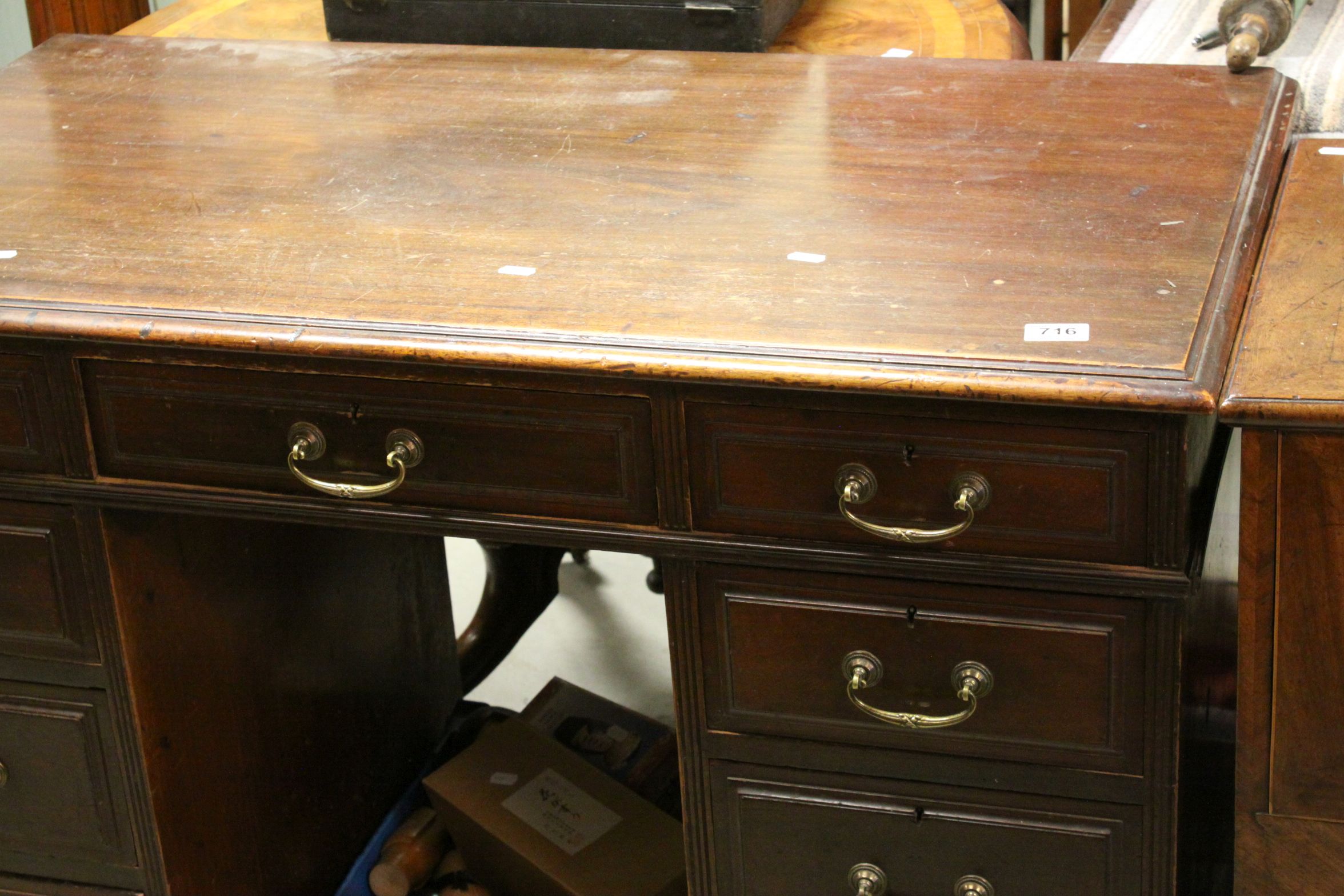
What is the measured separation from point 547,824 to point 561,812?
0.08 feet

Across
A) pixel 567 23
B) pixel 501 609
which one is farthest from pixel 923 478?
pixel 501 609

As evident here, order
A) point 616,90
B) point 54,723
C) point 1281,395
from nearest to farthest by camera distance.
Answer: point 1281,395 < point 54,723 < point 616,90

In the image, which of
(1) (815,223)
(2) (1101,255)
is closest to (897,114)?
(1) (815,223)

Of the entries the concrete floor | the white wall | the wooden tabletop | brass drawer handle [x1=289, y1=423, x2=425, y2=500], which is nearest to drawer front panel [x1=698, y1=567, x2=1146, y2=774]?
brass drawer handle [x1=289, y1=423, x2=425, y2=500]

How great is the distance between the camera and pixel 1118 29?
5.63 feet

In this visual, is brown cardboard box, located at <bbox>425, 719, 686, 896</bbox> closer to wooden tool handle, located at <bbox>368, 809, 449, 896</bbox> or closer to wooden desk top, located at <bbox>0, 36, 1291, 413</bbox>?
wooden tool handle, located at <bbox>368, 809, 449, 896</bbox>

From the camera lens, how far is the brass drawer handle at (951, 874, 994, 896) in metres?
1.17

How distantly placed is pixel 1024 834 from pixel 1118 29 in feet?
3.16

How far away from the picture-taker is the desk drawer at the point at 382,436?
1118 millimetres

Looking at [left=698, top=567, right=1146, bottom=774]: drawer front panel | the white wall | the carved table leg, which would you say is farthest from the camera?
the white wall

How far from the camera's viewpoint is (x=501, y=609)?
2213 millimetres

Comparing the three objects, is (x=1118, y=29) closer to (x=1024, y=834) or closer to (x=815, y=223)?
(x=815, y=223)

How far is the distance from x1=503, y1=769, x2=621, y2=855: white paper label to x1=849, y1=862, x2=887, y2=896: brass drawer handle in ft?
1.56

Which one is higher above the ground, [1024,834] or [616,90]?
[616,90]
